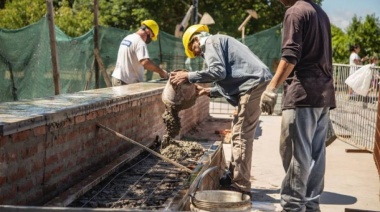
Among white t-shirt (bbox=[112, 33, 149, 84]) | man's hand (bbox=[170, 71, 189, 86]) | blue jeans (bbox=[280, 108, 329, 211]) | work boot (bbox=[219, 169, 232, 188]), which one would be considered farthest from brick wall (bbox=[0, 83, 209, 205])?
white t-shirt (bbox=[112, 33, 149, 84])

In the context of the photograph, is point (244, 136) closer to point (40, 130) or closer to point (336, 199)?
point (336, 199)

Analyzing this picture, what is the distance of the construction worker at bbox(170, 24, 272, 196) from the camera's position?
19.9 feet

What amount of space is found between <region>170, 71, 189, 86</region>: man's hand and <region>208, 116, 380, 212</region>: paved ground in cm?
154

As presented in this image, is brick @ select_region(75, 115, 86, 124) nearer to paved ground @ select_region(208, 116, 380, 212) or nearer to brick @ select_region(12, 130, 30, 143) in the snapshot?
brick @ select_region(12, 130, 30, 143)

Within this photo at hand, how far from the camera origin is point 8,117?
396 cm

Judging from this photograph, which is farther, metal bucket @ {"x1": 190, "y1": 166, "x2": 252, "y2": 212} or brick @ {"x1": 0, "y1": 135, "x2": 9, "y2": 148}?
metal bucket @ {"x1": 190, "y1": 166, "x2": 252, "y2": 212}

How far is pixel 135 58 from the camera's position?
8906 millimetres

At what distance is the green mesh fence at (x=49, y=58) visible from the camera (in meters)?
9.59

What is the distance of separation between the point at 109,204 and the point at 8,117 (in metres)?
1.06

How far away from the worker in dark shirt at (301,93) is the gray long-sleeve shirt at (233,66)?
128 cm

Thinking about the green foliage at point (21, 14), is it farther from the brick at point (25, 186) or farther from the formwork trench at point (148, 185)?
the brick at point (25, 186)

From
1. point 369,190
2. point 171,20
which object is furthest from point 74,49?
point 171,20

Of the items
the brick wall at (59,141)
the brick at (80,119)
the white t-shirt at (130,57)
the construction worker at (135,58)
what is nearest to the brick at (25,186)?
the brick wall at (59,141)

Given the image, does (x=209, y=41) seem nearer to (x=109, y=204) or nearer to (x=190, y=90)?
(x=190, y=90)
